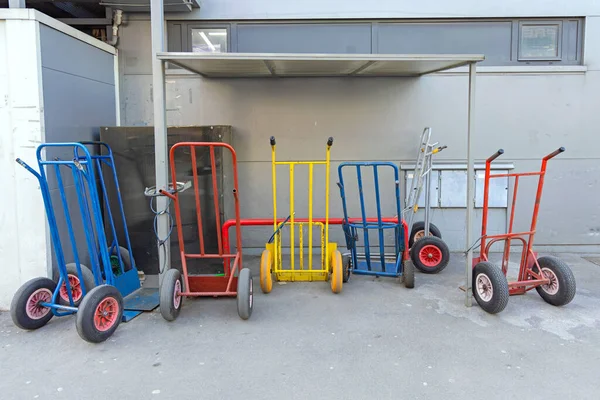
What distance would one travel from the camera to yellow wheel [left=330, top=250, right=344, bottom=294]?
194 inches

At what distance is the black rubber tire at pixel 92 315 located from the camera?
3.67 meters

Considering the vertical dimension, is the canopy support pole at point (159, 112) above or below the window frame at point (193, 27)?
below

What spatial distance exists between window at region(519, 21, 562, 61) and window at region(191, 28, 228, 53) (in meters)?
3.97

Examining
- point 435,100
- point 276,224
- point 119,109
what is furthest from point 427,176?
point 119,109

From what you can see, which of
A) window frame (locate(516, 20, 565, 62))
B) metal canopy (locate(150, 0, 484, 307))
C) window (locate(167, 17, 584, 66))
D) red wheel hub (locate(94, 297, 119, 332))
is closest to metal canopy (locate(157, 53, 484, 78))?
metal canopy (locate(150, 0, 484, 307))

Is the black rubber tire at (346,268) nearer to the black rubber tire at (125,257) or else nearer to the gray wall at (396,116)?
the gray wall at (396,116)

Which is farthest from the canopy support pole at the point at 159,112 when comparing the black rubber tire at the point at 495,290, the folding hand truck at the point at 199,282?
the black rubber tire at the point at 495,290

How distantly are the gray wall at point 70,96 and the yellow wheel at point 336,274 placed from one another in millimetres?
2649

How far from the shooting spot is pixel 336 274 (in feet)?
16.1

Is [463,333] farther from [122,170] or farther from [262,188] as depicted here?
[122,170]

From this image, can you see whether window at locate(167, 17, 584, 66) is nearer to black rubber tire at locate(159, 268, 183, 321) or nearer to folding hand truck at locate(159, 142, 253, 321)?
folding hand truck at locate(159, 142, 253, 321)

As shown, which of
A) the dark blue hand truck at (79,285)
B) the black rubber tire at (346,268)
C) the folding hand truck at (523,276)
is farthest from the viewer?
the black rubber tire at (346,268)

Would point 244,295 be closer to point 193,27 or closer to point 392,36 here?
point 193,27

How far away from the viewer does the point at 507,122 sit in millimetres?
6523
